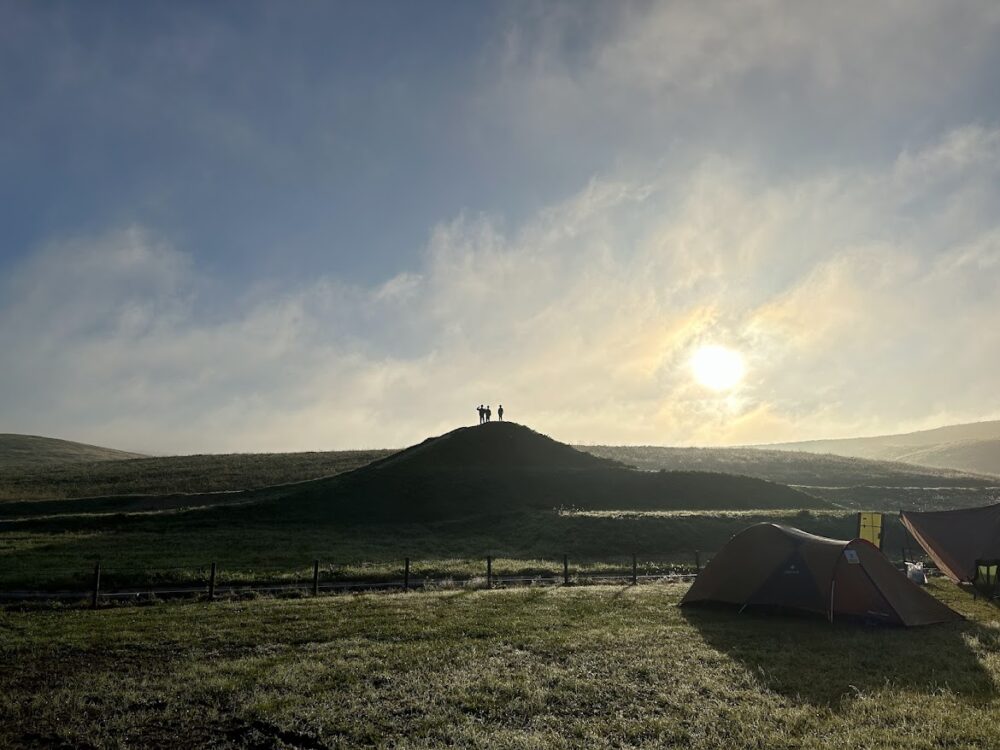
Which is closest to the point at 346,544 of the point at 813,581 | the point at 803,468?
the point at 813,581

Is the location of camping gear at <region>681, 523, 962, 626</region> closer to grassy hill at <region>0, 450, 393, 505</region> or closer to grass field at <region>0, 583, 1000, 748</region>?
grass field at <region>0, 583, 1000, 748</region>

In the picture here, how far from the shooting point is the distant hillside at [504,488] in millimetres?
65812

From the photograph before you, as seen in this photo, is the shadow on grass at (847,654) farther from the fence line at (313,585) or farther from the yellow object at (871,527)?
the fence line at (313,585)

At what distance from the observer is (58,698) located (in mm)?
12812

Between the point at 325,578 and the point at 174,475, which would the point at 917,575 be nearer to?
the point at 325,578

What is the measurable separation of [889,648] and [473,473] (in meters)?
59.3

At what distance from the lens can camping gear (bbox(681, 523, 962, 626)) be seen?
1958cm

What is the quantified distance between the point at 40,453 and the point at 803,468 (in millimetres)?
187512

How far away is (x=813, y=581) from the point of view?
20.7 m

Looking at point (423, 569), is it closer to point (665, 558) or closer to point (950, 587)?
point (665, 558)

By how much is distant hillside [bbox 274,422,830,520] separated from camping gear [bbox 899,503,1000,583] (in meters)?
35.9

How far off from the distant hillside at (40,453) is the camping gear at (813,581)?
166368mm

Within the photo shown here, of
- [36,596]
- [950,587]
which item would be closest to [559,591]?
[950,587]

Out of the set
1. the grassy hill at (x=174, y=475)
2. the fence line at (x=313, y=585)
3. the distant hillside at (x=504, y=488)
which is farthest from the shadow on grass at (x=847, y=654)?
the grassy hill at (x=174, y=475)
